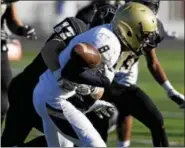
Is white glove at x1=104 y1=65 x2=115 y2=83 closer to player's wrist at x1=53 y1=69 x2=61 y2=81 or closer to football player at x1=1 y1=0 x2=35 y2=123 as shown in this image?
player's wrist at x1=53 y1=69 x2=61 y2=81

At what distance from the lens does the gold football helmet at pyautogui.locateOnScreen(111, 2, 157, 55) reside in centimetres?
491

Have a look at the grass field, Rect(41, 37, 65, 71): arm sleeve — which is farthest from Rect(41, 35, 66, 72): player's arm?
the grass field

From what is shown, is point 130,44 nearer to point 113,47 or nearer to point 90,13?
point 113,47

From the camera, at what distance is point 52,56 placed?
5035 millimetres

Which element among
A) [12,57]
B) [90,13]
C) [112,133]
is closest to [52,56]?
[90,13]

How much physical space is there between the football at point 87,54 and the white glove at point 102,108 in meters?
0.53

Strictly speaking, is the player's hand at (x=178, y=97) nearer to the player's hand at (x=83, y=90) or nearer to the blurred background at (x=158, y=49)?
the player's hand at (x=83, y=90)

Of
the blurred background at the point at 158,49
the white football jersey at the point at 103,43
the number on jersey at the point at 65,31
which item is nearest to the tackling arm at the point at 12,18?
the blurred background at the point at 158,49

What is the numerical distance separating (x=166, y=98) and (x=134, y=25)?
6676 mm

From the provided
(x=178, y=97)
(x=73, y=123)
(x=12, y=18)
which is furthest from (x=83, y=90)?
(x=12, y=18)

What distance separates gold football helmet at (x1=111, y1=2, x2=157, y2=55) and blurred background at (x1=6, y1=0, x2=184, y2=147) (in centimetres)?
351

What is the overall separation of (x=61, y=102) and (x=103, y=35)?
1.48 feet

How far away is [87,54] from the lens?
466 cm

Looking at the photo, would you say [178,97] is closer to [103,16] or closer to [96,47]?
[103,16]
